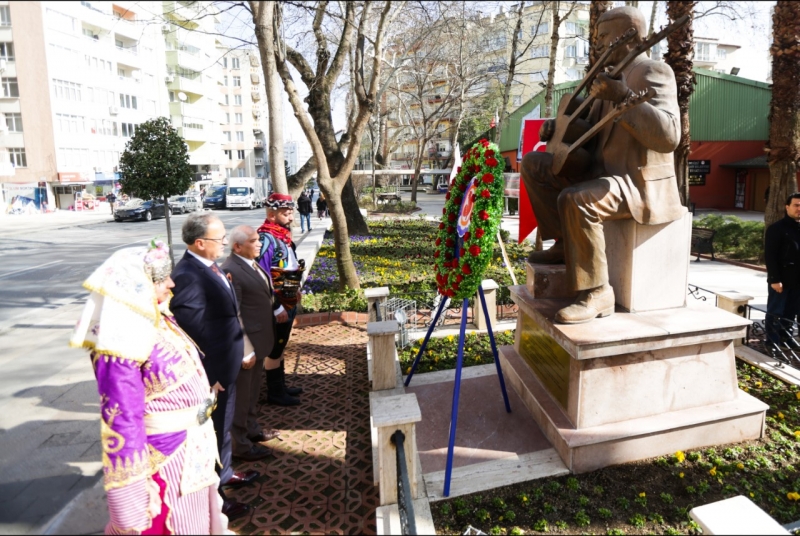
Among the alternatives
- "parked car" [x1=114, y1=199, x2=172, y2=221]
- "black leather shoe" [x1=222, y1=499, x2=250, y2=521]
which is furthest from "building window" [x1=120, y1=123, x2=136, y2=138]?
"black leather shoe" [x1=222, y1=499, x2=250, y2=521]

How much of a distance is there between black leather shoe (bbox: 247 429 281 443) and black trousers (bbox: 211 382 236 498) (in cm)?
68

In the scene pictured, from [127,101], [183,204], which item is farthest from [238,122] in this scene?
[183,204]

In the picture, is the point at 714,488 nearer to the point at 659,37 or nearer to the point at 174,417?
the point at 659,37

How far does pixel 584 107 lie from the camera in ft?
13.8

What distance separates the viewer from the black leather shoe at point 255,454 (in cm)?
409

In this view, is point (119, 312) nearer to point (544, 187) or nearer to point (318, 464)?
point (318, 464)

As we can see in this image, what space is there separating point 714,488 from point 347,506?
2542 mm

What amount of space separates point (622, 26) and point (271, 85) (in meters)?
4.95

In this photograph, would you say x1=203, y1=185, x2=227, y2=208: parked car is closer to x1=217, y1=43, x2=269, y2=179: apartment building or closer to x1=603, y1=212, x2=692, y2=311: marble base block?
x1=217, y1=43, x2=269, y2=179: apartment building

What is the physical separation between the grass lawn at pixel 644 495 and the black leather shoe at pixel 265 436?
1.66 m

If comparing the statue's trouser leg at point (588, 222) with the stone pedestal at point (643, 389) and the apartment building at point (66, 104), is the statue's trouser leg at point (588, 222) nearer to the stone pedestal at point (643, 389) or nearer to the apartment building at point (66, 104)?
the stone pedestal at point (643, 389)

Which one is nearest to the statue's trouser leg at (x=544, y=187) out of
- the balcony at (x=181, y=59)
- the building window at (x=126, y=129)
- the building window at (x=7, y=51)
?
the building window at (x=7, y=51)

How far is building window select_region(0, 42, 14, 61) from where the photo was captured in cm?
3166

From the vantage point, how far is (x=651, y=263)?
164 inches
